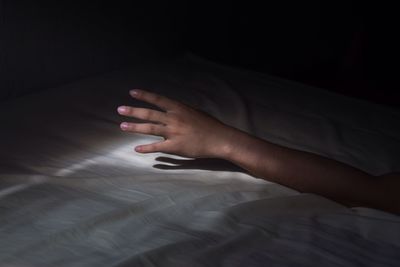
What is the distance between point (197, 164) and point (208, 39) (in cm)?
82

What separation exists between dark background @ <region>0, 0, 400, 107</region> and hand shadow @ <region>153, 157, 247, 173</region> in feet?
1.33

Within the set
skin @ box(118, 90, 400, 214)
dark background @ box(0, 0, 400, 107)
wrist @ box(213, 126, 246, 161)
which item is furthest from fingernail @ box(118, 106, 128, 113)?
dark background @ box(0, 0, 400, 107)

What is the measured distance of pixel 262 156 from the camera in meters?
0.82

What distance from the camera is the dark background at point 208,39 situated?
1.12m

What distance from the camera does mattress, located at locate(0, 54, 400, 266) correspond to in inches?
24.5

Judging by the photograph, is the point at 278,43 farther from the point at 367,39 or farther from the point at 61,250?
the point at 61,250

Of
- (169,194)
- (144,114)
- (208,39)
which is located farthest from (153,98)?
(208,39)

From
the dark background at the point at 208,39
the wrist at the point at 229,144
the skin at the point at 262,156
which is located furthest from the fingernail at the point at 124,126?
the dark background at the point at 208,39

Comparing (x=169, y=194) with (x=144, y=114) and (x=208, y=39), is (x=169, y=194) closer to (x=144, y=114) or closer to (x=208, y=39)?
(x=144, y=114)

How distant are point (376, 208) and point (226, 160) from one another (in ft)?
0.73

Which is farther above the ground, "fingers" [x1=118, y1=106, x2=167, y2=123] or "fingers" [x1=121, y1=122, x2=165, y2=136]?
"fingers" [x1=118, y1=106, x2=167, y2=123]

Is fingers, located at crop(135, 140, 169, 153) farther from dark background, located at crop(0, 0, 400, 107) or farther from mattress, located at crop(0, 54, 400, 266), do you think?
dark background, located at crop(0, 0, 400, 107)

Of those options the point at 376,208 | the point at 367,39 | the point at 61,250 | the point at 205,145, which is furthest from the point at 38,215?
the point at 367,39

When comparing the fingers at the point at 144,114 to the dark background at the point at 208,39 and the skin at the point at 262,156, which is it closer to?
the skin at the point at 262,156
